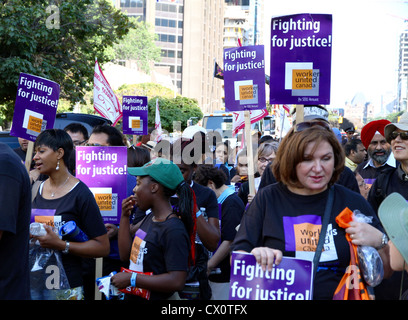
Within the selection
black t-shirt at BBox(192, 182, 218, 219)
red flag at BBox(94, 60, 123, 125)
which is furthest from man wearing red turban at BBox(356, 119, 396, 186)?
red flag at BBox(94, 60, 123, 125)

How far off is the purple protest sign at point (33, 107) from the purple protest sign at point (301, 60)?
222 centimetres

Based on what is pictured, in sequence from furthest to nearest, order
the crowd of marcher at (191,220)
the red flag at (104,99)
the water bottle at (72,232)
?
the red flag at (104,99), the water bottle at (72,232), the crowd of marcher at (191,220)

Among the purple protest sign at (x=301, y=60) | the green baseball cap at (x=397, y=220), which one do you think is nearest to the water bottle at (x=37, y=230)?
the green baseball cap at (x=397, y=220)

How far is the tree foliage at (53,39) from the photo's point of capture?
1338 centimetres

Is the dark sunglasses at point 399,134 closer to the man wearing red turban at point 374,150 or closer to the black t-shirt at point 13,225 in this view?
the man wearing red turban at point 374,150

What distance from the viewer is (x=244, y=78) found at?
6988mm

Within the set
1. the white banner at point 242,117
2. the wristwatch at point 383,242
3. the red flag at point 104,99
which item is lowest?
the wristwatch at point 383,242

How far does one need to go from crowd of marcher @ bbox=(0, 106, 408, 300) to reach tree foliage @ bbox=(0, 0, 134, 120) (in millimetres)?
8847

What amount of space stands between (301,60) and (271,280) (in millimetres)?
3281

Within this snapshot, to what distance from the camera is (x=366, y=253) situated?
2.68 m

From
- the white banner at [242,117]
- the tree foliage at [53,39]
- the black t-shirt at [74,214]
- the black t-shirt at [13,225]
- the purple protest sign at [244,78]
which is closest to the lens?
the black t-shirt at [13,225]

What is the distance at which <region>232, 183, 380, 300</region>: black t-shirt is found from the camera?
279 centimetres

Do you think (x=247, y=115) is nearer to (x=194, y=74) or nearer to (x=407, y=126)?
(x=407, y=126)

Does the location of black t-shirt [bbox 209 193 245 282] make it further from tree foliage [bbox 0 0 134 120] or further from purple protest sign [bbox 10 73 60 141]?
tree foliage [bbox 0 0 134 120]
